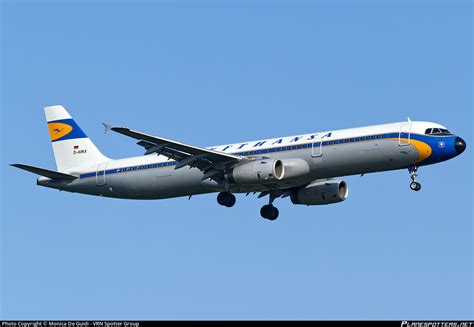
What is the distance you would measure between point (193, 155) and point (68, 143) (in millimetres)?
12801

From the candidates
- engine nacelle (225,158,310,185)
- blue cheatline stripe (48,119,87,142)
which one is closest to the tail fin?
blue cheatline stripe (48,119,87,142)

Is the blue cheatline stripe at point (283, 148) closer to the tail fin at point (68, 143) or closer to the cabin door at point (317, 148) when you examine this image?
the cabin door at point (317, 148)

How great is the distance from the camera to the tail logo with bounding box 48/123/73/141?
6581 cm

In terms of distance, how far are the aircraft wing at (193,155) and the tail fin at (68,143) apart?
8.57 m

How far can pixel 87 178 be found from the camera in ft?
201

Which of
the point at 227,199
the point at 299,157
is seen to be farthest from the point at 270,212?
the point at 299,157

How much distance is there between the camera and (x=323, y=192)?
5844cm

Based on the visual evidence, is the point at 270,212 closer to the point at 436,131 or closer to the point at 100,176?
the point at 100,176

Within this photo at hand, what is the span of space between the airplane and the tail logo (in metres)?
2.12

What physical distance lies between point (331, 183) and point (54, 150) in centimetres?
1888

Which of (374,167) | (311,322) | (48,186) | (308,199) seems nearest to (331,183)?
(308,199)

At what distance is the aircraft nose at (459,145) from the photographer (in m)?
52.1

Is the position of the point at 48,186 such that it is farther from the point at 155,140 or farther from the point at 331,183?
the point at 331,183

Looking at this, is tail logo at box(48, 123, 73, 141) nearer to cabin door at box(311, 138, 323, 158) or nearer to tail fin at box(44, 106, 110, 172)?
tail fin at box(44, 106, 110, 172)
